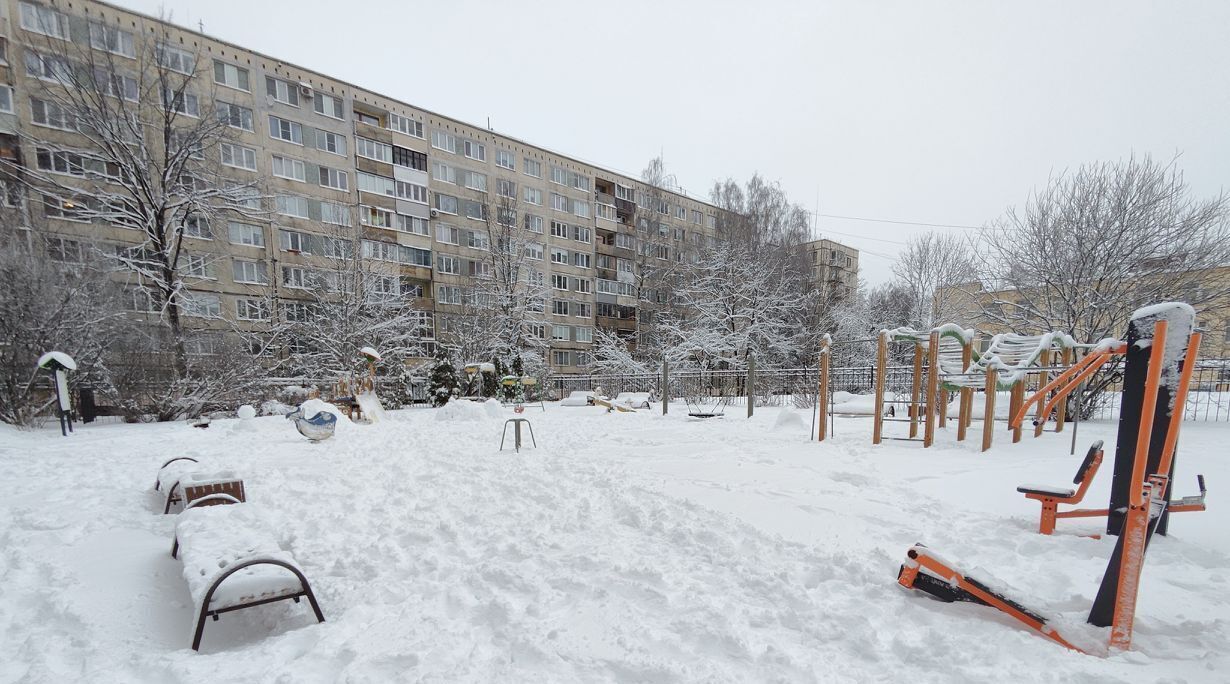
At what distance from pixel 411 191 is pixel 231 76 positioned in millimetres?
9790

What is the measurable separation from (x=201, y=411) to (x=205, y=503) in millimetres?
12608

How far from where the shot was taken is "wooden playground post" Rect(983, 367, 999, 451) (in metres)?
6.80

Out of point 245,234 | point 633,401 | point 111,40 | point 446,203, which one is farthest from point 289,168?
point 633,401

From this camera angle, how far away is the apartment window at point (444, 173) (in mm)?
30969

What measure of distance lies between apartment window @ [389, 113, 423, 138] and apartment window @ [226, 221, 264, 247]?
33.8ft

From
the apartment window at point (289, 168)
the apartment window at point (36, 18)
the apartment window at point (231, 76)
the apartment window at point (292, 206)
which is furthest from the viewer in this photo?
the apartment window at point (289, 168)

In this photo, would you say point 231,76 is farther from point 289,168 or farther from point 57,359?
point 57,359

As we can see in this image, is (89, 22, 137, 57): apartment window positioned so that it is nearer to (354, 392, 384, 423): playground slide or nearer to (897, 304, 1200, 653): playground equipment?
(354, 392, 384, 423): playground slide

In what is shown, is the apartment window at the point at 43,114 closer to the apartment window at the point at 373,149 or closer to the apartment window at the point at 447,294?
the apartment window at the point at 373,149

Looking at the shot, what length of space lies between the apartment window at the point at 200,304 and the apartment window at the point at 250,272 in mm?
1968

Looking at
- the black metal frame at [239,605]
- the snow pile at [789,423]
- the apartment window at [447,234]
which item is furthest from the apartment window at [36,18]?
the snow pile at [789,423]

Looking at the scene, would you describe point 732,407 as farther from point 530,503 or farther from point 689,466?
point 530,503

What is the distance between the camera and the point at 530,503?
5.02 meters

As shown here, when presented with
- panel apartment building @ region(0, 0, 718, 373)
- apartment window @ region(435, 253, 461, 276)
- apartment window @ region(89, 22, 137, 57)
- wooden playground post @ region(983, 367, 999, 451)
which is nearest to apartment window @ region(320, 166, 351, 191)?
panel apartment building @ region(0, 0, 718, 373)
